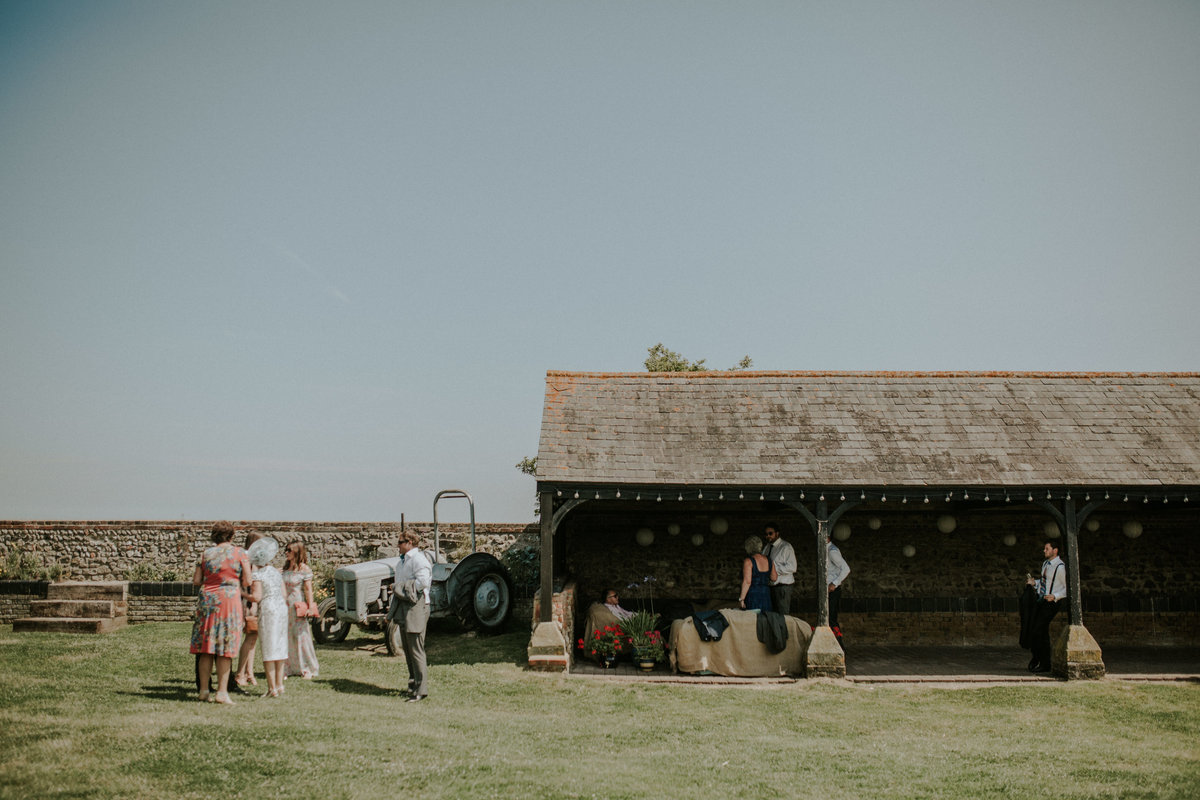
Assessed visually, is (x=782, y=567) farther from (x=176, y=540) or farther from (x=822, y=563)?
(x=176, y=540)

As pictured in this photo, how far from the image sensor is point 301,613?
28.7 ft

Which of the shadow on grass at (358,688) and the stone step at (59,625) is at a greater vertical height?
the stone step at (59,625)

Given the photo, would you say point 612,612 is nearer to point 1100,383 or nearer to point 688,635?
point 688,635

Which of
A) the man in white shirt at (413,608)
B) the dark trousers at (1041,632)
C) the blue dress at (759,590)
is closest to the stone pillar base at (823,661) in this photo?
the blue dress at (759,590)

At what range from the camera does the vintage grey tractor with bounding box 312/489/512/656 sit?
38.6 ft

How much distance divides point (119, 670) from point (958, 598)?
12.7 metres

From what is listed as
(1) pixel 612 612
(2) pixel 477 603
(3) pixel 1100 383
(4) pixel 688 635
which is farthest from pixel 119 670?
(3) pixel 1100 383

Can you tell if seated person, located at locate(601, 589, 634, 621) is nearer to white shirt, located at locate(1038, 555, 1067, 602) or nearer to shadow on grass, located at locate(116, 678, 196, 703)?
shadow on grass, located at locate(116, 678, 196, 703)

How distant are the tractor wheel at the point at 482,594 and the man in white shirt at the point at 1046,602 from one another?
26.0 ft


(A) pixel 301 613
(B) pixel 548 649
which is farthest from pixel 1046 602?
(A) pixel 301 613

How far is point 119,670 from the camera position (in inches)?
354

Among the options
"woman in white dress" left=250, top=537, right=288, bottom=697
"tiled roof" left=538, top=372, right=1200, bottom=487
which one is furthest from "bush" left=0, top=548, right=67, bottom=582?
"tiled roof" left=538, top=372, right=1200, bottom=487

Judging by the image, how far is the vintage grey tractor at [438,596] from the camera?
11.8 m

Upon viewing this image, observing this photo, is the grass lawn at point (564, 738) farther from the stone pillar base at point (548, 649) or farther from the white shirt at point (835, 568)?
the white shirt at point (835, 568)
